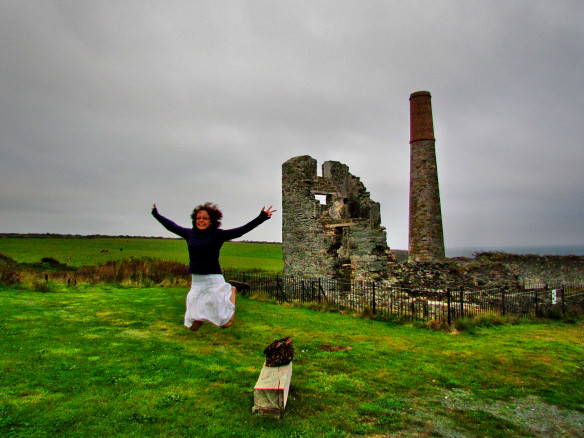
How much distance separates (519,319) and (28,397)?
622 inches

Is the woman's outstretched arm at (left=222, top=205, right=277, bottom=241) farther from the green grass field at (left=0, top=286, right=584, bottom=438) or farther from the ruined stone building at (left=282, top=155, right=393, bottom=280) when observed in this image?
the ruined stone building at (left=282, top=155, right=393, bottom=280)

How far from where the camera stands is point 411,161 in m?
26.0

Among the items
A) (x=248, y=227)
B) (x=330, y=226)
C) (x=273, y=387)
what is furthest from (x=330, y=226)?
(x=273, y=387)

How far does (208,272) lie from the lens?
541 cm

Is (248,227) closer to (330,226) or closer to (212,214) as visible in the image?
(212,214)

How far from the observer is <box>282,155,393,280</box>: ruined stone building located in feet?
57.0

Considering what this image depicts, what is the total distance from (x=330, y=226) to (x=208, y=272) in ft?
45.6

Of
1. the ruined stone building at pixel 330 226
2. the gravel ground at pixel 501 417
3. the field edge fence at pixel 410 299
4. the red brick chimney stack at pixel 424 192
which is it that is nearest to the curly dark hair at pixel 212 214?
the gravel ground at pixel 501 417

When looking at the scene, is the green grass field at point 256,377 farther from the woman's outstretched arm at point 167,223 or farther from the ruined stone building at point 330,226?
the ruined stone building at point 330,226

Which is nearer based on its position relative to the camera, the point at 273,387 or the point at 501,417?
the point at 273,387

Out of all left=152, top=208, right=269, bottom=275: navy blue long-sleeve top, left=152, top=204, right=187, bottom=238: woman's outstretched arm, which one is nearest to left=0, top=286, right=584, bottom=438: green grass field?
left=152, top=208, right=269, bottom=275: navy blue long-sleeve top

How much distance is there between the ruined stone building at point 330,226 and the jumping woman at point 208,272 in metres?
12.7

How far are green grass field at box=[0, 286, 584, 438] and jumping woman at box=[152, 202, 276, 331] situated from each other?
1186 mm

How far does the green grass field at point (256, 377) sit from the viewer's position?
454cm
